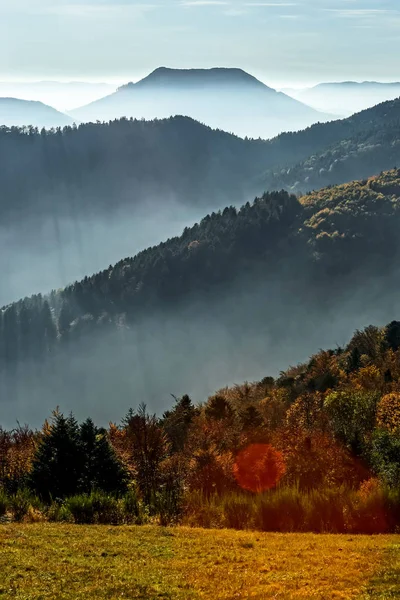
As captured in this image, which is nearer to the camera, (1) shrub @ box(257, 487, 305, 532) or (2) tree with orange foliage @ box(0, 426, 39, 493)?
(1) shrub @ box(257, 487, 305, 532)

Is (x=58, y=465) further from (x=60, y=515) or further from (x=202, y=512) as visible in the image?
(x=202, y=512)

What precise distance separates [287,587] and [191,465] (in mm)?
27993

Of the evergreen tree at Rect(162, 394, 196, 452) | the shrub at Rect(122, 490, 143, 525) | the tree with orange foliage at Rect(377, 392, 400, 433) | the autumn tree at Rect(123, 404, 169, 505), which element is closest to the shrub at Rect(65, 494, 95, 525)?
the shrub at Rect(122, 490, 143, 525)

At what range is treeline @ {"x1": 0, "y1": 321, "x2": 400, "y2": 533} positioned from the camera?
2992 centimetres

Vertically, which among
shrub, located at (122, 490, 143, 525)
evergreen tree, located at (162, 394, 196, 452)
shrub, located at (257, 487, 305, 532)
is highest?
shrub, located at (122, 490, 143, 525)

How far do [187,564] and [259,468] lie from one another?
87.0 feet

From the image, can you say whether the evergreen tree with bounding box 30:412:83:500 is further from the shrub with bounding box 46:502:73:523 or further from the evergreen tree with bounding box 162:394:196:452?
the evergreen tree with bounding box 162:394:196:452

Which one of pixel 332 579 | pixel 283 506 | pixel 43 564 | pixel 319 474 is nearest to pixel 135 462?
pixel 319 474

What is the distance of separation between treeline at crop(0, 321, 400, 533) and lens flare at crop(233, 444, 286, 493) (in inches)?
3.7

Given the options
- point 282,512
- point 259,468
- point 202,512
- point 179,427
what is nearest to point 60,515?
point 202,512

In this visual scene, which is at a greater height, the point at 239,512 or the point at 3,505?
the point at 3,505

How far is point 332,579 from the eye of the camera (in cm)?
1847

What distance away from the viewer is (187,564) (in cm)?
2059

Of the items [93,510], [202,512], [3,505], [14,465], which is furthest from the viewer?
[14,465]
